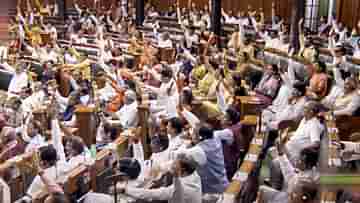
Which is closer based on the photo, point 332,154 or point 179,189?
point 179,189

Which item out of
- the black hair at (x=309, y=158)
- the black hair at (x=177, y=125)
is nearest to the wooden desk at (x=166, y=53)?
the black hair at (x=177, y=125)

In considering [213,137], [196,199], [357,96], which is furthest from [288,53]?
[196,199]

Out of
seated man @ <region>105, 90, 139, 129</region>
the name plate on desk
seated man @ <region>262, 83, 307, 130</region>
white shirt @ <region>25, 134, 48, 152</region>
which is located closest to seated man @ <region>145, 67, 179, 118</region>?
seated man @ <region>105, 90, 139, 129</region>

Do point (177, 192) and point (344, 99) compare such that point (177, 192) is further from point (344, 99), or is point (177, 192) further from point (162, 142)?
point (344, 99)

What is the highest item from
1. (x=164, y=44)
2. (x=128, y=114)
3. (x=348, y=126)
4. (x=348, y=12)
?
(x=348, y=12)

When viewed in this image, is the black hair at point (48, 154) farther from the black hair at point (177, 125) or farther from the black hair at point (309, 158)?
the black hair at point (309, 158)

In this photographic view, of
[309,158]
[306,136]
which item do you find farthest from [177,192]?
[306,136]

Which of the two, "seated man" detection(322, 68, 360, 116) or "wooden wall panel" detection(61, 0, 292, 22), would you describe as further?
"wooden wall panel" detection(61, 0, 292, 22)

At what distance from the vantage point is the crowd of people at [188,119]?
3.44 meters

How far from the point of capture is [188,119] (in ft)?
16.7

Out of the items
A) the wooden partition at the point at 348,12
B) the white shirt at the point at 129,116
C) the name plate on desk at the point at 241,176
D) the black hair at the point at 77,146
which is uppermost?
the wooden partition at the point at 348,12

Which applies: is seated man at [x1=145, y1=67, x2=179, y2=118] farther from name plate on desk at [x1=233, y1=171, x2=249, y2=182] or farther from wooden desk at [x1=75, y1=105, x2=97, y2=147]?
name plate on desk at [x1=233, y1=171, x2=249, y2=182]

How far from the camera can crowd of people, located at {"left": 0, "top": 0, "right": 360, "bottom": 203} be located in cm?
344

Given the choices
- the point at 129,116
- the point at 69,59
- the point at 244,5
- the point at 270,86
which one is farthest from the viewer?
the point at 244,5
